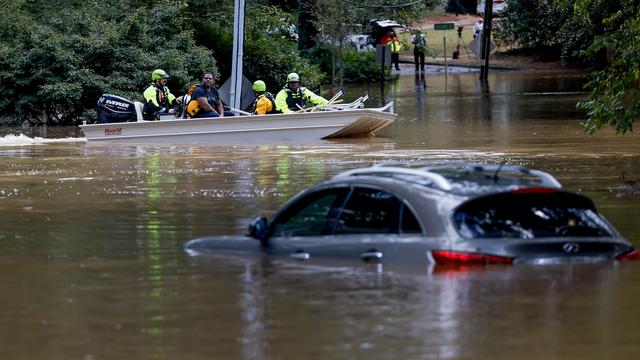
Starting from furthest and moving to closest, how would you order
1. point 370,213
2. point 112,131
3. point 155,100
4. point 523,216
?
point 155,100, point 112,131, point 370,213, point 523,216

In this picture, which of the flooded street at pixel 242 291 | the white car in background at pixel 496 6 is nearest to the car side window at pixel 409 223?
the flooded street at pixel 242 291

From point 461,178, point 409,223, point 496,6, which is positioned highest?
point 496,6

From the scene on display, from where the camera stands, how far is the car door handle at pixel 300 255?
1100 cm

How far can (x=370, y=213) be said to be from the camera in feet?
34.6

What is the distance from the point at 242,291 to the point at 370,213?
1133 millimetres

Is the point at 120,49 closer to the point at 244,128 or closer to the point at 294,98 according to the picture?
the point at 294,98

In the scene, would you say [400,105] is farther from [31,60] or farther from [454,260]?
[454,260]

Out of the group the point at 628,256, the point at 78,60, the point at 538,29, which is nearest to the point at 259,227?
the point at 628,256

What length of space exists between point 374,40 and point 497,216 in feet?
167

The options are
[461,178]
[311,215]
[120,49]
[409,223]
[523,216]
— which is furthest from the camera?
[120,49]

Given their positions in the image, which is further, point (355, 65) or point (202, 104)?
point (355, 65)

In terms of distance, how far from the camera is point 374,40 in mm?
60375

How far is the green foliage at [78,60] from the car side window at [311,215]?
80.8 ft

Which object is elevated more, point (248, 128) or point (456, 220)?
point (248, 128)
